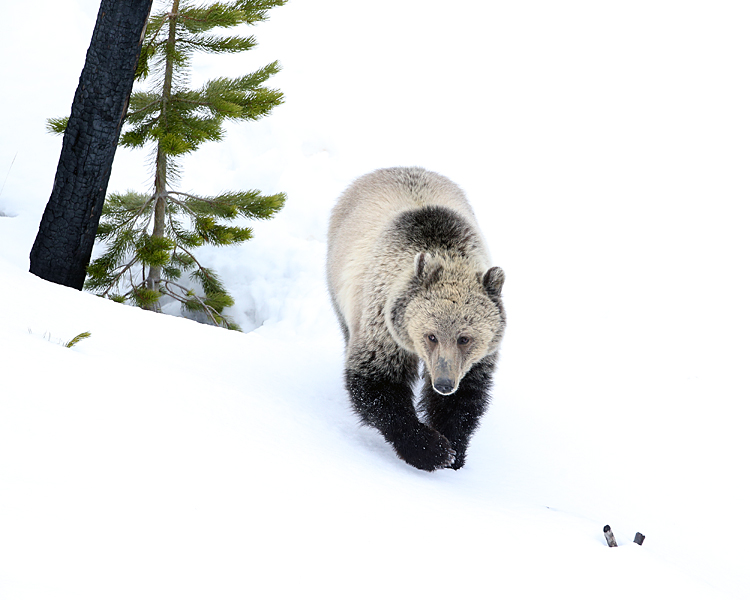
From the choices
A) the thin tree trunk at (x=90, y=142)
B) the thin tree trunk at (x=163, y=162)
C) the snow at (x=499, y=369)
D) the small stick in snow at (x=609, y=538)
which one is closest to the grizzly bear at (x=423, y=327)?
the snow at (x=499, y=369)

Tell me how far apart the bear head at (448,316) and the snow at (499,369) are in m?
0.66

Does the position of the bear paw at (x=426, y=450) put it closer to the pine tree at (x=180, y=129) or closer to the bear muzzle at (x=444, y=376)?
the bear muzzle at (x=444, y=376)

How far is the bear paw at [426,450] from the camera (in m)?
3.68

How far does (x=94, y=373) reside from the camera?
2.74 m

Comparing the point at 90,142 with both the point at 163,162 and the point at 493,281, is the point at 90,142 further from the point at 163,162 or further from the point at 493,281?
the point at 493,281

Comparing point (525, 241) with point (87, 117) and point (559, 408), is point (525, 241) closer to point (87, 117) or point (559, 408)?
point (559, 408)

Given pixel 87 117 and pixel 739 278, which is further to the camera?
pixel 739 278

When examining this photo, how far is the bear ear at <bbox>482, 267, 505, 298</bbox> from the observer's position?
357cm

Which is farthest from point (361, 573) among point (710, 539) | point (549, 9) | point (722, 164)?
point (549, 9)

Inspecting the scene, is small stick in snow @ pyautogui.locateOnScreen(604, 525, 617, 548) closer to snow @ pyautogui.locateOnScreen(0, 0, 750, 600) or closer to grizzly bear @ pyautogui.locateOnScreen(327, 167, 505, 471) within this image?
snow @ pyautogui.locateOnScreen(0, 0, 750, 600)

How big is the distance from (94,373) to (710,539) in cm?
354

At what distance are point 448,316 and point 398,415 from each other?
0.73 m

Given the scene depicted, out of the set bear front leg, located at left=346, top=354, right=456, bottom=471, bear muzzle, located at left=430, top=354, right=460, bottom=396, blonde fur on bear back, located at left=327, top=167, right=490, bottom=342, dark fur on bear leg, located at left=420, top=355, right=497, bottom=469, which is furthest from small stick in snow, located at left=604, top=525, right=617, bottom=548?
blonde fur on bear back, located at left=327, top=167, right=490, bottom=342

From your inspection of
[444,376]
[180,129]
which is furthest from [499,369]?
[180,129]
